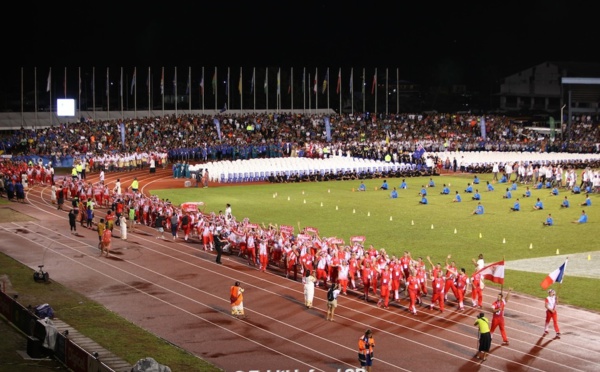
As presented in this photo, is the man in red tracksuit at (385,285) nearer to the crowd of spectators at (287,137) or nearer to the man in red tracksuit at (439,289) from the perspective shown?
the man in red tracksuit at (439,289)

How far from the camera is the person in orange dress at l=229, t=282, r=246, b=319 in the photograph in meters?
22.9

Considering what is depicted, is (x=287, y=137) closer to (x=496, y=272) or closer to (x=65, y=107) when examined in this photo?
(x=65, y=107)

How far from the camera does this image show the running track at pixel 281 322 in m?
19.7

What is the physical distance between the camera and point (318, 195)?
4972 centimetres

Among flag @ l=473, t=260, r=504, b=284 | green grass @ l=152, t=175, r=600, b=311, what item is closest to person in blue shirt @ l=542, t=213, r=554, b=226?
green grass @ l=152, t=175, r=600, b=311

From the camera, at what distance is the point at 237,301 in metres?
23.0

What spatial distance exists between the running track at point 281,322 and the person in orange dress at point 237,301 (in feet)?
0.76

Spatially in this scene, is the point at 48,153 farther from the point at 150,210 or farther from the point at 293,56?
the point at 293,56

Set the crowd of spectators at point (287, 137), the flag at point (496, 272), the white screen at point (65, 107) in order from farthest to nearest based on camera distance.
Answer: the white screen at point (65, 107) → the crowd of spectators at point (287, 137) → the flag at point (496, 272)

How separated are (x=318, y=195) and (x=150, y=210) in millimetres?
13740

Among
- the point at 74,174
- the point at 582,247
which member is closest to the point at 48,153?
the point at 74,174

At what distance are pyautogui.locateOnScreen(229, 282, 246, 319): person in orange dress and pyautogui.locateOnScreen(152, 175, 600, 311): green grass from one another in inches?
354

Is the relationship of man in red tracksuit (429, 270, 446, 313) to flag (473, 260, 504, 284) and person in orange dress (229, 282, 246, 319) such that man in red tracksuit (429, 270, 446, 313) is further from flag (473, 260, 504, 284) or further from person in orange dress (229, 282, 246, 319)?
person in orange dress (229, 282, 246, 319)

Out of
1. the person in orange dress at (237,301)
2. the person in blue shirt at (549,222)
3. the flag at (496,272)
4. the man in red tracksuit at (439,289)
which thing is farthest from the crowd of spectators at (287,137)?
the person in orange dress at (237,301)
